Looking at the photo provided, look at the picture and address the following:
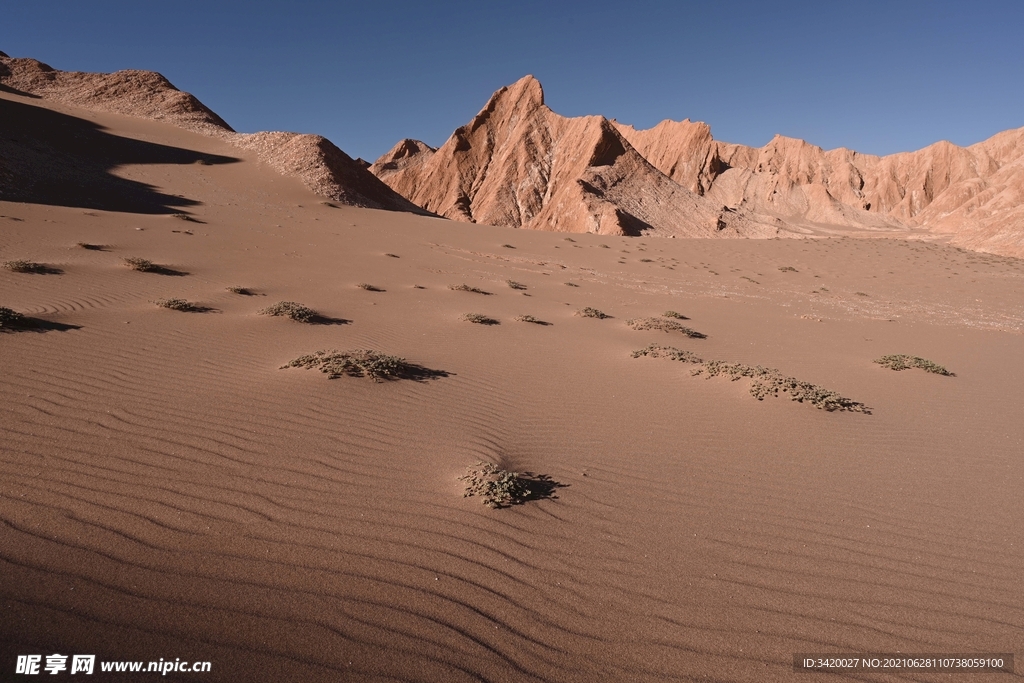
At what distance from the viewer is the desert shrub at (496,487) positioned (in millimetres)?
4348

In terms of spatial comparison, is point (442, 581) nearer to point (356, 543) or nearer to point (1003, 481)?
point (356, 543)

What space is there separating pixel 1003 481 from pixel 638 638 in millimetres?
5102

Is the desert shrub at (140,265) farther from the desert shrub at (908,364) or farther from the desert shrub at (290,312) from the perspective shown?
the desert shrub at (908,364)

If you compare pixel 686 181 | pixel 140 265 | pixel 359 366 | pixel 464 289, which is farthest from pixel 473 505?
pixel 686 181

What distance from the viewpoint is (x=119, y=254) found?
15109 mm

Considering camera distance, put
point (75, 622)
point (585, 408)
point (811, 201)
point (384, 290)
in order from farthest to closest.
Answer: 1. point (811, 201)
2. point (384, 290)
3. point (585, 408)
4. point (75, 622)

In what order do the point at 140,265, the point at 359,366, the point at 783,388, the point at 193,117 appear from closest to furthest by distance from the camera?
the point at 359,366 → the point at 783,388 → the point at 140,265 → the point at 193,117

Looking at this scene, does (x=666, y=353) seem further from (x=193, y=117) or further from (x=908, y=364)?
(x=193, y=117)

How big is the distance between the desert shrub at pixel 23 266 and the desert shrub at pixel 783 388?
14901 millimetres

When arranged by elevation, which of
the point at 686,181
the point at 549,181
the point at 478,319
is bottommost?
the point at 478,319

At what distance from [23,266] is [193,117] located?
4902cm

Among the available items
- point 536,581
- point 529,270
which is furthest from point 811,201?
point 536,581

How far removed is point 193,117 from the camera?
50281mm

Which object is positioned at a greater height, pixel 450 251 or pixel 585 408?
pixel 450 251
